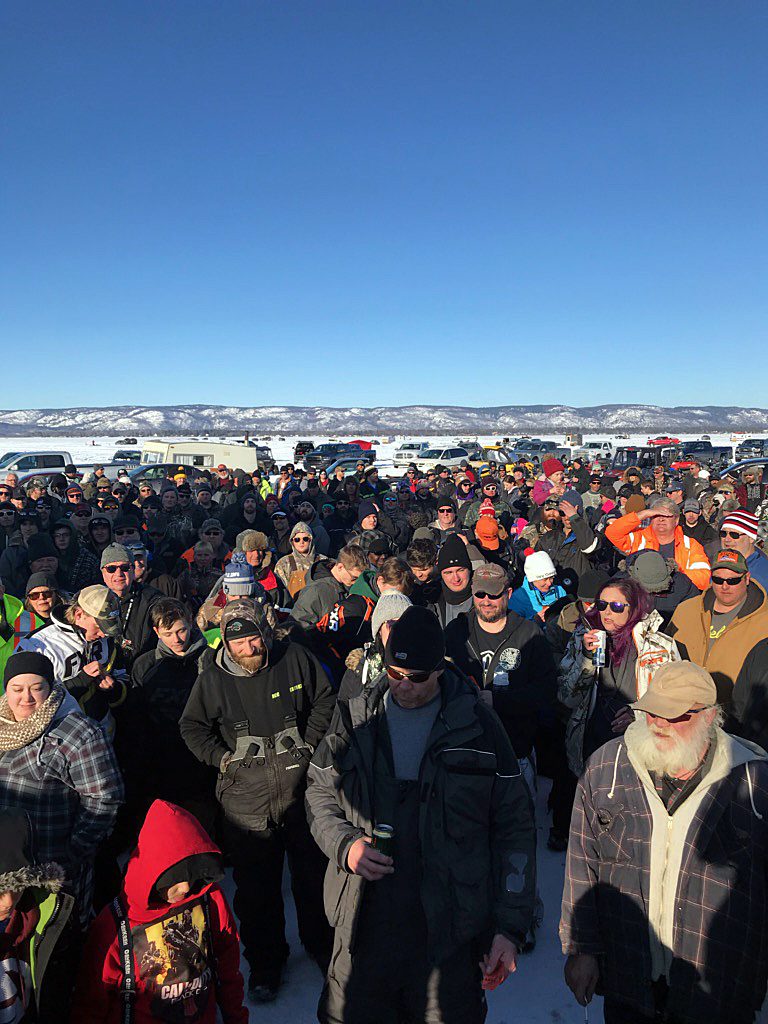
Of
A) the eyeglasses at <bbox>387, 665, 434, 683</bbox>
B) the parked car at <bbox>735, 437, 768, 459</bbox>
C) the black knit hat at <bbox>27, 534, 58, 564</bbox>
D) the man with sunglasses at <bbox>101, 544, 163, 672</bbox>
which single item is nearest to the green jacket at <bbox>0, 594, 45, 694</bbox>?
the man with sunglasses at <bbox>101, 544, 163, 672</bbox>

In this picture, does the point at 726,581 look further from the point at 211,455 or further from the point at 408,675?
the point at 211,455

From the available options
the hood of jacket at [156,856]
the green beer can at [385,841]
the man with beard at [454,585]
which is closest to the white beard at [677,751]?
the green beer can at [385,841]

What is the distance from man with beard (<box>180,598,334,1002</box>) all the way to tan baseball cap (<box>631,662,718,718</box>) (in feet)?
5.87

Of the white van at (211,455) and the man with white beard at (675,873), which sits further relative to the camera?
the white van at (211,455)

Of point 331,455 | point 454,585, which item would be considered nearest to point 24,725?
point 454,585

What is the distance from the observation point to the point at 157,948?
2.31 m

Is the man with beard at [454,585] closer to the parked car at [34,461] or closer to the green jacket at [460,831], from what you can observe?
the green jacket at [460,831]

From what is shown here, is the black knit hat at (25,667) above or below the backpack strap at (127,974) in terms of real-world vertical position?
above

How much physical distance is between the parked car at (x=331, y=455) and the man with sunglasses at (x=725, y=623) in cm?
2632

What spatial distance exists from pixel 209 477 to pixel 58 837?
16738 mm

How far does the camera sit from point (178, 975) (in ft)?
7.63

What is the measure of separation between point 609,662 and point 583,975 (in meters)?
1.73

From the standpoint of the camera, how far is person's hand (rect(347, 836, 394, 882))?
222 cm

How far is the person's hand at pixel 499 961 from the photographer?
228 cm
